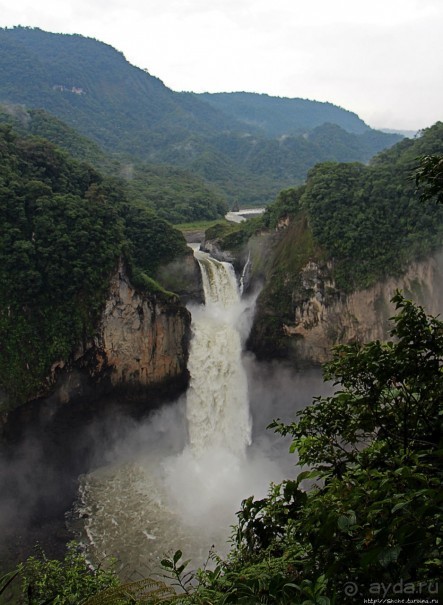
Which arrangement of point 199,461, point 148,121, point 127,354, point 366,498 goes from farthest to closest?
1. point 148,121
2. point 127,354
3. point 199,461
4. point 366,498

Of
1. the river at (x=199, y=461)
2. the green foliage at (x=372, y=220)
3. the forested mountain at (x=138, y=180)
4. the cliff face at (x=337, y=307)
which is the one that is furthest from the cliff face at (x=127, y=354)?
the forested mountain at (x=138, y=180)

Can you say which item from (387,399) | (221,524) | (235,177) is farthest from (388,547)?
(235,177)

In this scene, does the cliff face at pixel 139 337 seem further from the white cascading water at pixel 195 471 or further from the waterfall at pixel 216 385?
the white cascading water at pixel 195 471

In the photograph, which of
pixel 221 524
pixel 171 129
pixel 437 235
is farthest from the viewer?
pixel 171 129

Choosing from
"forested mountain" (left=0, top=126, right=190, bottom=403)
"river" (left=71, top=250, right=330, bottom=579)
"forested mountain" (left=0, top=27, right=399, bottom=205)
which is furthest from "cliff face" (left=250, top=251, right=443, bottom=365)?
"forested mountain" (left=0, top=27, right=399, bottom=205)

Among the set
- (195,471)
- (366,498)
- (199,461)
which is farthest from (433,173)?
(199,461)

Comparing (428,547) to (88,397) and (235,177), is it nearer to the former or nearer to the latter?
(88,397)

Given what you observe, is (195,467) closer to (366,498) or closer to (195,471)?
(195,471)
